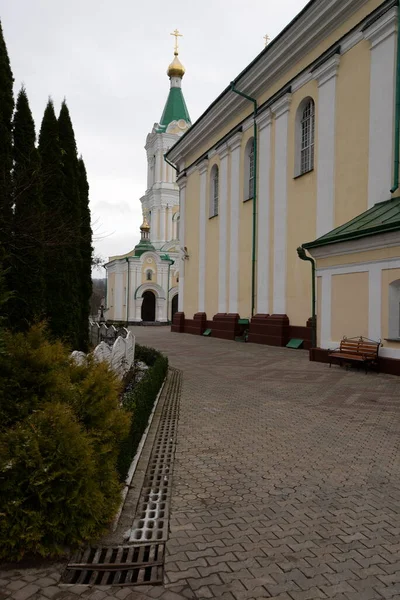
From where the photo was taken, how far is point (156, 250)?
44969 millimetres

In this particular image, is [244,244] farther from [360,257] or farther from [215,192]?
[360,257]

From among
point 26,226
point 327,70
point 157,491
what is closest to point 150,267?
point 327,70

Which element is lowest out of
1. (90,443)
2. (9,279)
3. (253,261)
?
(90,443)

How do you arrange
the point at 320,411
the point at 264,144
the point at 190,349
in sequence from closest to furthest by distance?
the point at 320,411, the point at 190,349, the point at 264,144

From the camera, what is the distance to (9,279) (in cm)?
948

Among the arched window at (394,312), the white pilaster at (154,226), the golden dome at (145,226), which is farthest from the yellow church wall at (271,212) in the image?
the white pilaster at (154,226)

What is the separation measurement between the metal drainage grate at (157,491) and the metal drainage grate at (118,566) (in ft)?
0.43

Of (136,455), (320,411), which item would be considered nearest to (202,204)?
(320,411)

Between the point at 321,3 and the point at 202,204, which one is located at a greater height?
the point at 321,3

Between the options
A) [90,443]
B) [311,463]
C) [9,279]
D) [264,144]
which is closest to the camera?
[90,443]

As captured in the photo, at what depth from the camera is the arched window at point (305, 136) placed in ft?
54.8

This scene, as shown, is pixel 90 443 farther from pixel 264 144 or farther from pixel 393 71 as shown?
pixel 264 144

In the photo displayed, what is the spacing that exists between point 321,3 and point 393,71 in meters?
3.94

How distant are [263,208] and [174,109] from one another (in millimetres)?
33853
